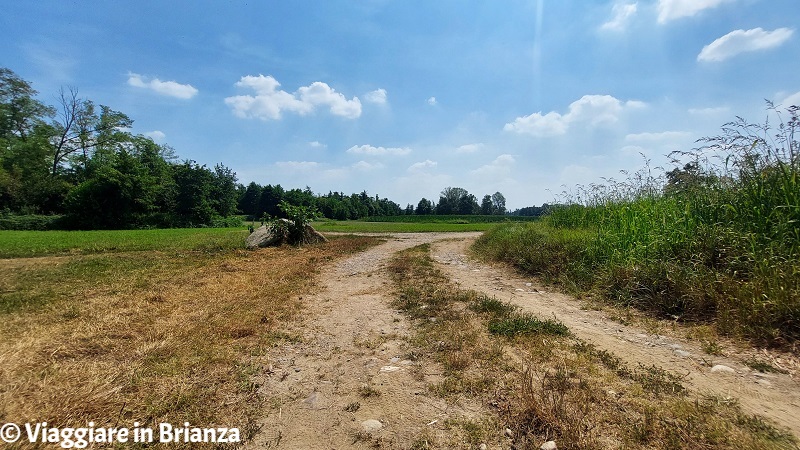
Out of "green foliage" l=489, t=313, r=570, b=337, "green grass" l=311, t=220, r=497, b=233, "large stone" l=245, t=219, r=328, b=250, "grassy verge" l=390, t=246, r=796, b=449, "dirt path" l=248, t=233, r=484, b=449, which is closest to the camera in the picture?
"grassy verge" l=390, t=246, r=796, b=449

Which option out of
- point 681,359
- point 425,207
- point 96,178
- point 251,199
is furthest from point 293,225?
point 425,207

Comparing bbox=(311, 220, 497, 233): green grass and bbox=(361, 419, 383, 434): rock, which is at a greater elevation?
bbox=(311, 220, 497, 233): green grass

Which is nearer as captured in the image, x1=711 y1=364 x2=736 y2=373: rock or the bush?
x1=711 y1=364 x2=736 y2=373: rock

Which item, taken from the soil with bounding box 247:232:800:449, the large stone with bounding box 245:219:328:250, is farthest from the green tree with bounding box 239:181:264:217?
the soil with bounding box 247:232:800:449

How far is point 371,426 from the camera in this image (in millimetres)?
2227

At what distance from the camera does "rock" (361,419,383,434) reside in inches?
85.9

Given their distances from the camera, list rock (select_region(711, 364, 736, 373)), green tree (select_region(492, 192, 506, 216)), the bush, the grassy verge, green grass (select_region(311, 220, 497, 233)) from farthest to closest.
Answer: green tree (select_region(492, 192, 506, 216)), green grass (select_region(311, 220, 497, 233)), the bush, rock (select_region(711, 364, 736, 373)), the grassy verge

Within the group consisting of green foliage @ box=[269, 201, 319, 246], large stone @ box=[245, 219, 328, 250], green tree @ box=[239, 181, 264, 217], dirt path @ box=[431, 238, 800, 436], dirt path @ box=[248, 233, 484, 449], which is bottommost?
dirt path @ box=[248, 233, 484, 449]

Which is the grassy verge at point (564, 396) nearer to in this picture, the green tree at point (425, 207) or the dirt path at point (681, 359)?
the dirt path at point (681, 359)

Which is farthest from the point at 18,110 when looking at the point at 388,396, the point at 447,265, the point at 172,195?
the point at 388,396

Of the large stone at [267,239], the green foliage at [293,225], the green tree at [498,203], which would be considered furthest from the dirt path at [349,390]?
the green tree at [498,203]

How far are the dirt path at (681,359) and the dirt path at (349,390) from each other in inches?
82.4

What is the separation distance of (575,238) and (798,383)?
5544mm

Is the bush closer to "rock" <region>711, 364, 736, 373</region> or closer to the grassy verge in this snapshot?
the grassy verge
